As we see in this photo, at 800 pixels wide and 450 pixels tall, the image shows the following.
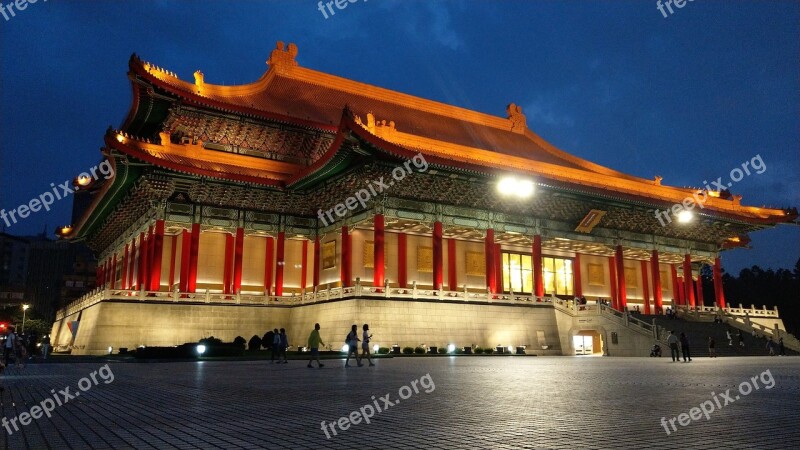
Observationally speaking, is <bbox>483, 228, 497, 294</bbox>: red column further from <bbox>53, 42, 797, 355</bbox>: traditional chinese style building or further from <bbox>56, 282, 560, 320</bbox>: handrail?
<bbox>56, 282, 560, 320</bbox>: handrail

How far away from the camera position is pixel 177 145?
3356 centimetres

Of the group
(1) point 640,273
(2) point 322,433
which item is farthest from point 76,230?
(2) point 322,433

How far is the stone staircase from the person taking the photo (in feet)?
104

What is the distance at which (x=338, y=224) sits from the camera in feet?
117

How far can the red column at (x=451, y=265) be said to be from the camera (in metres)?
37.5

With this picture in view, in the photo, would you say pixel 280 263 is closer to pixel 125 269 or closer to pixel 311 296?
pixel 311 296

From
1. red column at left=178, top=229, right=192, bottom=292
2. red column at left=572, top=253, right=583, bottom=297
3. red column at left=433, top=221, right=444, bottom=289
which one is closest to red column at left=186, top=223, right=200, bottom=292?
red column at left=178, top=229, right=192, bottom=292

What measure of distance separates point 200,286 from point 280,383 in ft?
83.1

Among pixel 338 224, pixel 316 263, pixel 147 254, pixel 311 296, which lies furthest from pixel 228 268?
pixel 338 224

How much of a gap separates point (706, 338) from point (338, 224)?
2149 cm

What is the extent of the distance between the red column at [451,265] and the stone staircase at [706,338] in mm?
11125

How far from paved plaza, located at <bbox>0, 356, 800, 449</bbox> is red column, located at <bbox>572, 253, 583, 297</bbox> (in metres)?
31.6

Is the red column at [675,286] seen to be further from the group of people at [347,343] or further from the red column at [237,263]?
the group of people at [347,343]

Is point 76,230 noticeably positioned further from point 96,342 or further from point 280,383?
point 280,383
